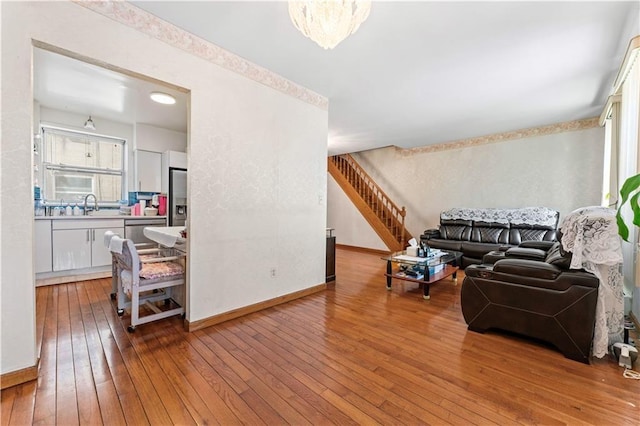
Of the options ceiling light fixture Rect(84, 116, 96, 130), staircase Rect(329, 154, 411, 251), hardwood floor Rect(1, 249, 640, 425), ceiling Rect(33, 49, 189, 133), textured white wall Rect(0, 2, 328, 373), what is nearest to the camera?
hardwood floor Rect(1, 249, 640, 425)

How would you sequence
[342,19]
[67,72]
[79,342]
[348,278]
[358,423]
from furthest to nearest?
[348,278]
[67,72]
[79,342]
[342,19]
[358,423]

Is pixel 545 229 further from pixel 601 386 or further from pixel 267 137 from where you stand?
pixel 267 137

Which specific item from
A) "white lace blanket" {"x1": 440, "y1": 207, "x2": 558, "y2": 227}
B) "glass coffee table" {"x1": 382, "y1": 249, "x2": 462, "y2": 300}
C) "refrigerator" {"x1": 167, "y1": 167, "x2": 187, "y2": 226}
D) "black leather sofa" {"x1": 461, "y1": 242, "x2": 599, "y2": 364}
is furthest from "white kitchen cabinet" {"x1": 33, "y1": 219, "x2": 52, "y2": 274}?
"white lace blanket" {"x1": 440, "y1": 207, "x2": 558, "y2": 227}

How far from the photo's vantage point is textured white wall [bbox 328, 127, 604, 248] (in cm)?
496

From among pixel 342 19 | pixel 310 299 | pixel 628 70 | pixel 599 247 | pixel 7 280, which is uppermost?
pixel 628 70

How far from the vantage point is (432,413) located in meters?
1.50

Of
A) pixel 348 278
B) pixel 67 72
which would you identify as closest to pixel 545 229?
pixel 348 278

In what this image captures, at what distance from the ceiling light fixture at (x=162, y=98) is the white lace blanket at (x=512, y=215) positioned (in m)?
5.75

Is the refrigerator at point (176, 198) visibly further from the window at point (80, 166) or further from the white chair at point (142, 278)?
the white chair at point (142, 278)

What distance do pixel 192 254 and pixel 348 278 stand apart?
107 inches

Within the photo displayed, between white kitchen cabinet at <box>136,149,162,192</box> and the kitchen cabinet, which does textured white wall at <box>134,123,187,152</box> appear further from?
the kitchen cabinet

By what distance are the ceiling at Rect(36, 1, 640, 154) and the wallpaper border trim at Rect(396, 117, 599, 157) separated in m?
0.42

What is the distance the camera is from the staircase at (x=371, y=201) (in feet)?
22.0

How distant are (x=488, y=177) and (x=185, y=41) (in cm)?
629
